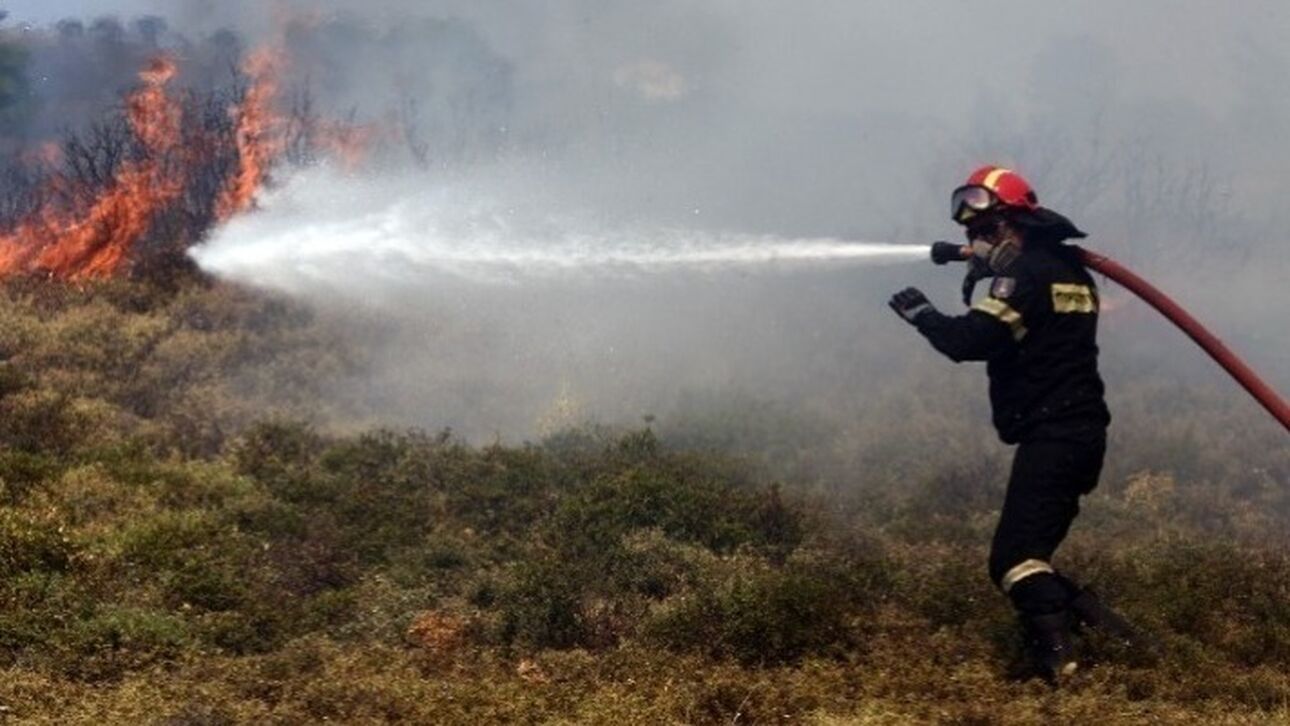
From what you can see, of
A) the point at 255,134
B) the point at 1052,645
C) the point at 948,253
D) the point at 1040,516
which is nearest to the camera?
the point at 1052,645

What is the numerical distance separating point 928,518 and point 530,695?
6881mm

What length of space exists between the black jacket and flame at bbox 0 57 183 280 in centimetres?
1409

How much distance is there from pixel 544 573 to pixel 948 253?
2.91m

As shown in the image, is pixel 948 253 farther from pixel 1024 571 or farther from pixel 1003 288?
pixel 1024 571

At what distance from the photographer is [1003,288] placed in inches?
253

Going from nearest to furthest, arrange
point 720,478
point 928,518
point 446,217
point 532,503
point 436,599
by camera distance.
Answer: point 436,599 → point 532,503 → point 720,478 → point 928,518 → point 446,217

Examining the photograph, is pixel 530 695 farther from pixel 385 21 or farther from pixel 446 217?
pixel 385 21

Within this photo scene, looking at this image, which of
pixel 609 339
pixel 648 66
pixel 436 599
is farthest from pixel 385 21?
pixel 436 599

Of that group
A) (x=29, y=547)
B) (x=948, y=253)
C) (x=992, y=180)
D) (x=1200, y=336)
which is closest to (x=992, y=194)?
(x=992, y=180)

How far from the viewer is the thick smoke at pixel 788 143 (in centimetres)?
2072

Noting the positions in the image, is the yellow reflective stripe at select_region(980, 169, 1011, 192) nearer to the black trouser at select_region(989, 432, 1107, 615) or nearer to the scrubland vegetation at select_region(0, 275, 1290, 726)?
the black trouser at select_region(989, 432, 1107, 615)

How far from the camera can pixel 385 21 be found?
105ft

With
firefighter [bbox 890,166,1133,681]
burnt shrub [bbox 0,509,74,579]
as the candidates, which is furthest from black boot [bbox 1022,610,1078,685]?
burnt shrub [bbox 0,509,74,579]

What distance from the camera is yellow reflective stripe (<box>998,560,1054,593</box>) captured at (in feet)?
20.6
